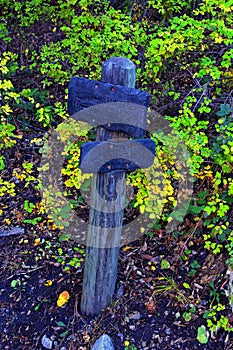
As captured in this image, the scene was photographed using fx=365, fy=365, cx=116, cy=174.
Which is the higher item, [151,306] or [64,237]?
[64,237]

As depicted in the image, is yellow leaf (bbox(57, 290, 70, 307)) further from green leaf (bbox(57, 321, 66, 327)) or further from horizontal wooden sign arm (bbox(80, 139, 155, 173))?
horizontal wooden sign arm (bbox(80, 139, 155, 173))

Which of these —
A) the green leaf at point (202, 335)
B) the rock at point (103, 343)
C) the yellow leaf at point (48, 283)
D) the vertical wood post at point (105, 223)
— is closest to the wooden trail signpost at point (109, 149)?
the vertical wood post at point (105, 223)

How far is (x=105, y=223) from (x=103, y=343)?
88 cm

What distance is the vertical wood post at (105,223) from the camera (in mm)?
2023

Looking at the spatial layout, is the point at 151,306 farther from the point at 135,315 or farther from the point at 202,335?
the point at 202,335

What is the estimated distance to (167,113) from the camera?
3.75 m

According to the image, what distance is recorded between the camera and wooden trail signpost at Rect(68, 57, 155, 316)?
1.98 meters

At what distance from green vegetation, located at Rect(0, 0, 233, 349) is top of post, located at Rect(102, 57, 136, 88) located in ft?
2.67

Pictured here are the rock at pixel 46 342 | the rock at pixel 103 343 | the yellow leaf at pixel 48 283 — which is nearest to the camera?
the rock at pixel 103 343

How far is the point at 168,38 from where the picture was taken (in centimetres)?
302

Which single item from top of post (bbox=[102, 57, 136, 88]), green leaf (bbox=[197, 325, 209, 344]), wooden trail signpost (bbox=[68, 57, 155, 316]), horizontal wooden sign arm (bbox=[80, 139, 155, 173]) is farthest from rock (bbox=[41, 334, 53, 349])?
top of post (bbox=[102, 57, 136, 88])

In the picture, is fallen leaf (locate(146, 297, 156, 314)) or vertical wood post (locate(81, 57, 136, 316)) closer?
vertical wood post (locate(81, 57, 136, 316))

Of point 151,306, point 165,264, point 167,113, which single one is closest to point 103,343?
point 151,306

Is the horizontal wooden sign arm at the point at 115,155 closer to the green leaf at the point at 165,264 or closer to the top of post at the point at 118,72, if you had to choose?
the top of post at the point at 118,72
